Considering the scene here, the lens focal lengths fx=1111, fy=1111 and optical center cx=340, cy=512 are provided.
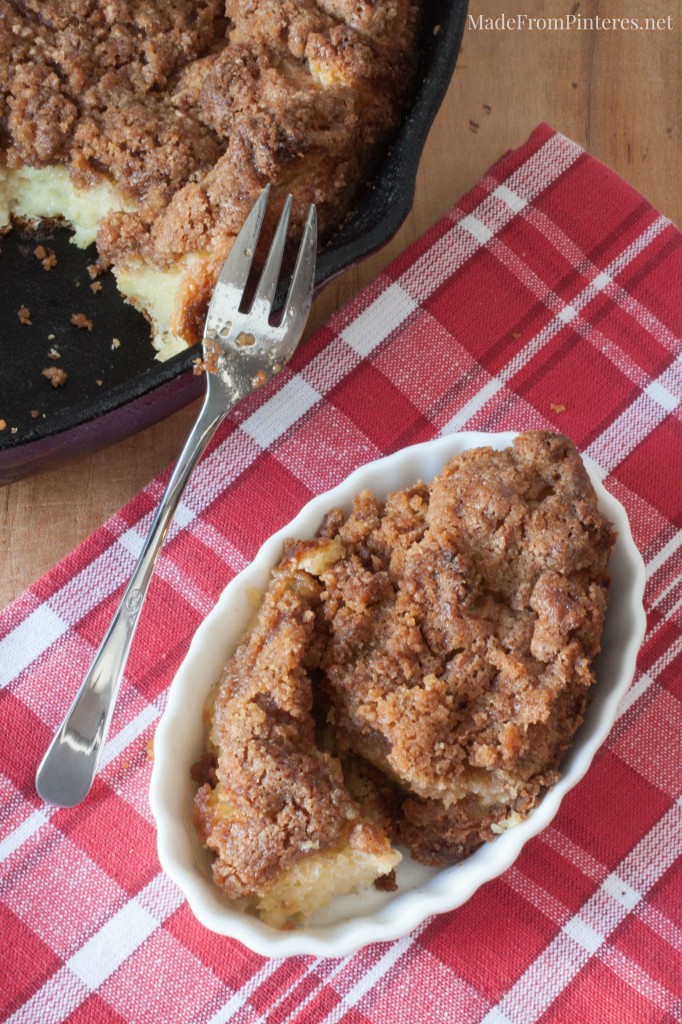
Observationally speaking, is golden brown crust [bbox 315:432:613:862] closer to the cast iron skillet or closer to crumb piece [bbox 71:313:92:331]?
the cast iron skillet

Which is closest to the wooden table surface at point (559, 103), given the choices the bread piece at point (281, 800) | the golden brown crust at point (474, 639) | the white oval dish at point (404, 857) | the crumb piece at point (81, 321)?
the crumb piece at point (81, 321)

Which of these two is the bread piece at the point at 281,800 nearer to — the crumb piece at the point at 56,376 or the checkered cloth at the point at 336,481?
the checkered cloth at the point at 336,481

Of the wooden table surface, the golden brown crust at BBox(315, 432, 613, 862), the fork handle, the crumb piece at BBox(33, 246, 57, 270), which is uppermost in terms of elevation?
the wooden table surface

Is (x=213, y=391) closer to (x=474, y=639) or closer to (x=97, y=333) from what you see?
(x=97, y=333)

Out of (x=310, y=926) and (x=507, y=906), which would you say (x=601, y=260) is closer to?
(x=507, y=906)

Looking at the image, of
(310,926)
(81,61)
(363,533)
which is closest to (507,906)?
(310,926)

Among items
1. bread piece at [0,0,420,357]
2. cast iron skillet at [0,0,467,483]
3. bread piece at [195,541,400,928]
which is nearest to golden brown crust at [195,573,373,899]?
bread piece at [195,541,400,928]

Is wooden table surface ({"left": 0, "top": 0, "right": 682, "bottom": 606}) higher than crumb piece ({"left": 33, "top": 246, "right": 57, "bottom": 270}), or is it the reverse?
wooden table surface ({"left": 0, "top": 0, "right": 682, "bottom": 606})
